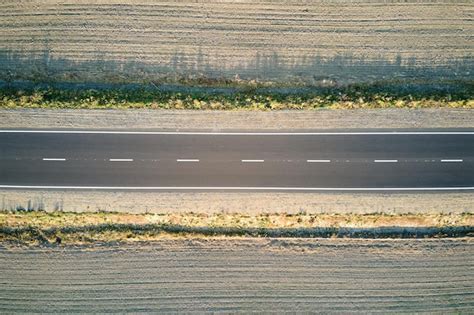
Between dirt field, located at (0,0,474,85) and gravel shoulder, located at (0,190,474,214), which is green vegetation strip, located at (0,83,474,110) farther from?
gravel shoulder, located at (0,190,474,214)

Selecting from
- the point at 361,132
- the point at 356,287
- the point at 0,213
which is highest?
the point at 361,132

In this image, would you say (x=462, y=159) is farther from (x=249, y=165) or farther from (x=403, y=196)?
(x=249, y=165)

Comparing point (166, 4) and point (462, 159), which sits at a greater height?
point (166, 4)

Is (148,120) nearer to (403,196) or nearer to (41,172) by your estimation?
(41,172)

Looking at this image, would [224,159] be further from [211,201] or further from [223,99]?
[223,99]

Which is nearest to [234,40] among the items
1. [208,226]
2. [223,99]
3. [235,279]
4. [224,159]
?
[223,99]

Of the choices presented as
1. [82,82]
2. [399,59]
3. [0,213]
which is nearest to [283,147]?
[399,59]

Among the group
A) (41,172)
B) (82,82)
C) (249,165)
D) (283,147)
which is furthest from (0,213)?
(283,147)
